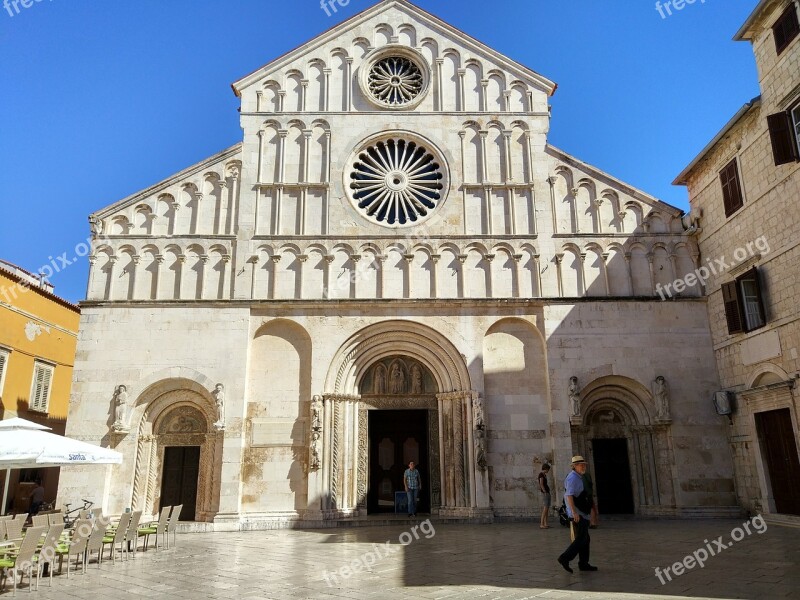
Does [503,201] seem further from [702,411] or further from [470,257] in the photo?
[702,411]

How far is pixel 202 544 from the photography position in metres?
14.7

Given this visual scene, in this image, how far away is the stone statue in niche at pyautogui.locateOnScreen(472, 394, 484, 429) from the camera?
1814cm

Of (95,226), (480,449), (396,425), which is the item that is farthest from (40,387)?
(480,449)

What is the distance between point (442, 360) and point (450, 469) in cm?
323

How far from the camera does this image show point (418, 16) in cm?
2241

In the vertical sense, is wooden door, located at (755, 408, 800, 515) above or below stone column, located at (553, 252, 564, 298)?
below

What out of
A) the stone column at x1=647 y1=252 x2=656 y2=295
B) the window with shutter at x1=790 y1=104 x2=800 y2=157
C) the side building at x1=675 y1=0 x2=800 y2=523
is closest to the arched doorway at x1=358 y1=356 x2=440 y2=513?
the stone column at x1=647 y1=252 x2=656 y2=295

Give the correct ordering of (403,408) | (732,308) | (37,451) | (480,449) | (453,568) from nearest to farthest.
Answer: (453,568)
(37,451)
(732,308)
(480,449)
(403,408)

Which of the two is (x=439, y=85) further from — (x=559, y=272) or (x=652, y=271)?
(x=652, y=271)

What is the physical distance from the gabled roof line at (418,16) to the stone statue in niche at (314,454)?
12.0m

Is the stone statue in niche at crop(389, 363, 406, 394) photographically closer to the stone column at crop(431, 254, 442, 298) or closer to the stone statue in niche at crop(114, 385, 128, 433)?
the stone column at crop(431, 254, 442, 298)

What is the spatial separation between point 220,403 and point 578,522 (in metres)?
11.5

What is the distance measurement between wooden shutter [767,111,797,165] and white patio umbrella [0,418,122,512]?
1723cm

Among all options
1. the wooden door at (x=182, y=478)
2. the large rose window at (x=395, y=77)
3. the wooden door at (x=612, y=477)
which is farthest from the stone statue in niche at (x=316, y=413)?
the large rose window at (x=395, y=77)
